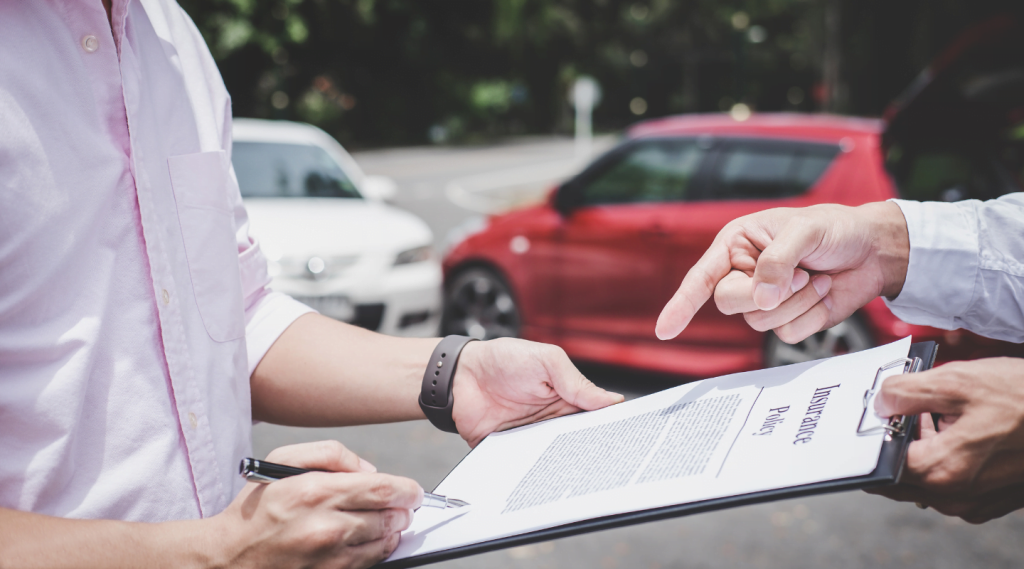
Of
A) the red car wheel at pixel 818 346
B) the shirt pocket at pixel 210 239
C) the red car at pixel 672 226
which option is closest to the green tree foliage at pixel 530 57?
the red car at pixel 672 226

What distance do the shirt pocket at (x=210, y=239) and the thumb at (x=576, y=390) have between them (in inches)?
22.4

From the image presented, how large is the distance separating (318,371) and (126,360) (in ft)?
1.21

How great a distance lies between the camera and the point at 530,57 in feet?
150

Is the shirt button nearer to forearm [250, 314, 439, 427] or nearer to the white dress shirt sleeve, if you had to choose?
forearm [250, 314, 439, 427]

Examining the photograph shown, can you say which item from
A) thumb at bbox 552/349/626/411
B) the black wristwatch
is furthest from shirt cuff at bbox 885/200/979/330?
the black wristwatch

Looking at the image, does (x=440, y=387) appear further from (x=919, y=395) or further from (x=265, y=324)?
(x=919, y=395)

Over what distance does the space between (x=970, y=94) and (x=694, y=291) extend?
7.14 ft

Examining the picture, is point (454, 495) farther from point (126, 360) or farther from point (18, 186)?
point (18, 186)

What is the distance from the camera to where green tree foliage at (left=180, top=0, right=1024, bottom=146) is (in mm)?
12289

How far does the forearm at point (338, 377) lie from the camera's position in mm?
1503

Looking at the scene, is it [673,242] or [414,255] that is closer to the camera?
[673,242]

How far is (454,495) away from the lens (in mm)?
1201

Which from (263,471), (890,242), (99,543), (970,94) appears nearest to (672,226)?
(970,94)

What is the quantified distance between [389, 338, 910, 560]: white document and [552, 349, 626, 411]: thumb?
0.03m
